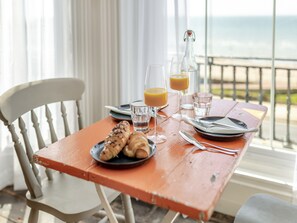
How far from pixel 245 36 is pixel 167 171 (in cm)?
184

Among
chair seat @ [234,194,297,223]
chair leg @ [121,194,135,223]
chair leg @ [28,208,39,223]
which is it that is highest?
chair seat @ [234,194,297,223]

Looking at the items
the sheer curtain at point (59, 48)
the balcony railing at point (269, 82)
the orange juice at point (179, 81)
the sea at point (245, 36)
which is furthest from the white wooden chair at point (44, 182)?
the balcony railing at point (269, 82)

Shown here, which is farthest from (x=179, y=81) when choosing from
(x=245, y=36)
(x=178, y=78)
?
(x=245, y=36)

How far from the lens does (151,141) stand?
1.24 m

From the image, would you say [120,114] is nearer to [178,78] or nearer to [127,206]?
[178,78]

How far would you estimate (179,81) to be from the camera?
160 centimetres

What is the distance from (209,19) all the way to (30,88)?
1354 mm

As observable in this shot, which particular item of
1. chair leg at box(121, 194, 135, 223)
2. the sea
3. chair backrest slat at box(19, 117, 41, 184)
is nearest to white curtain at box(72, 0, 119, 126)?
the sea

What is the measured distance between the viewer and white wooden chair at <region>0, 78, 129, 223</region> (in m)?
1.47

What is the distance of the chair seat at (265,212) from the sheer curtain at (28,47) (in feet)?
5.74

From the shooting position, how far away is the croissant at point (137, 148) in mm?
1110

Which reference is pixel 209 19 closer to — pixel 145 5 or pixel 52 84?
pixel 145 5

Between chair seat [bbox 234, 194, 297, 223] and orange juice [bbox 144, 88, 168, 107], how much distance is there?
1.93ft

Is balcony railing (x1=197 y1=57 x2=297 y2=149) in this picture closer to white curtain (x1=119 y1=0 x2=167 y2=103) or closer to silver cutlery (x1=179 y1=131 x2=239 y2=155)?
white curtain (x1=119 y1=0 x2=167 y2=103)
